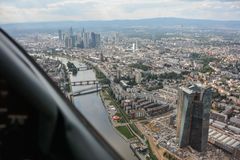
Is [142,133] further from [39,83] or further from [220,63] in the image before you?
[220,63]

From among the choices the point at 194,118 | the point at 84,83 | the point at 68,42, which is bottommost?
the point at 84,83

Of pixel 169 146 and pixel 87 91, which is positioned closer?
pixel 169 146

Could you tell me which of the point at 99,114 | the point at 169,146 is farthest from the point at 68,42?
the point at 169,146

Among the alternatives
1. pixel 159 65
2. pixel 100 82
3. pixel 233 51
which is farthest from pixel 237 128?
pixel 233 51

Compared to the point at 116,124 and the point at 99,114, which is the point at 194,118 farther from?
the point at 99,114

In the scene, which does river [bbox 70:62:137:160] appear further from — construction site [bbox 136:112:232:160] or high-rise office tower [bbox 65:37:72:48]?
high-rise office tower [bbox 65:37:72:48]

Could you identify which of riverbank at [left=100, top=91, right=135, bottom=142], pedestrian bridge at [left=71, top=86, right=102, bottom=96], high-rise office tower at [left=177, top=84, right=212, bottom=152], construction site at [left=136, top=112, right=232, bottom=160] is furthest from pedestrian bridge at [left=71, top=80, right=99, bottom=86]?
high-rise office tower at [left=177, top=84, right=212, bottom=152]

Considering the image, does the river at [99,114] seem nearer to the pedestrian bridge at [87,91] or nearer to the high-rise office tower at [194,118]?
the pedestrian bridge at [87,91]

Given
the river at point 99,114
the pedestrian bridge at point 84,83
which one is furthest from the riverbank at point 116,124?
the pedestrian bridge at point 84,83

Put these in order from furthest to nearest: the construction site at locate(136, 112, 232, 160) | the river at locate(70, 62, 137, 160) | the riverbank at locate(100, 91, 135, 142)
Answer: the riverbank at locate(100, 91, 135, 142) → the river at locate(70, 62, 137, 160) → the construction site at locate(136, 112, 232, 160)
